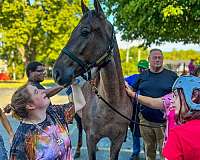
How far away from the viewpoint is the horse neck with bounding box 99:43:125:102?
4.63 metres

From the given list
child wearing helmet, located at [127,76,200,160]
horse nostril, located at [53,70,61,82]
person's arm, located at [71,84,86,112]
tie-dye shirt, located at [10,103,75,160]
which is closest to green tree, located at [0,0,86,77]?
horse nostril, located at [53,70,61,82]

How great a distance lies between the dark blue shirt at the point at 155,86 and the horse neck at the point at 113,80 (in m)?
0.53

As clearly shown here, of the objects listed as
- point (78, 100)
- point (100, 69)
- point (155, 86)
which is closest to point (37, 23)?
point (155, 86)

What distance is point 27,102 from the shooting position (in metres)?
3.08

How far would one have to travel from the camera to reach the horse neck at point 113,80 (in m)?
4.63

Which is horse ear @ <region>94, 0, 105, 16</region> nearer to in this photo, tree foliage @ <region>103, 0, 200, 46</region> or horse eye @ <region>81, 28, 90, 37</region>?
horse eye @ <region>81, 28, 90, 37</region>

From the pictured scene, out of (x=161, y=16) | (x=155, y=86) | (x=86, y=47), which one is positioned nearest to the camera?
(x=86, y=47)

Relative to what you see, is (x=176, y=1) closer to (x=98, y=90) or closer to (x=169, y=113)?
(x=98, y=90)

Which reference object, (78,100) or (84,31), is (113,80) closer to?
(84,31)

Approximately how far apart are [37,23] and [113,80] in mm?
37356

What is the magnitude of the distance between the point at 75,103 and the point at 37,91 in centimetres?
62

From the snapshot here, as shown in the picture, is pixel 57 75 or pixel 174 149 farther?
pixel 57 75

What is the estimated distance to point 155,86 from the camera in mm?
5211

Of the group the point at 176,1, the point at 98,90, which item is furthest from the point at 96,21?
the point at 176,1
